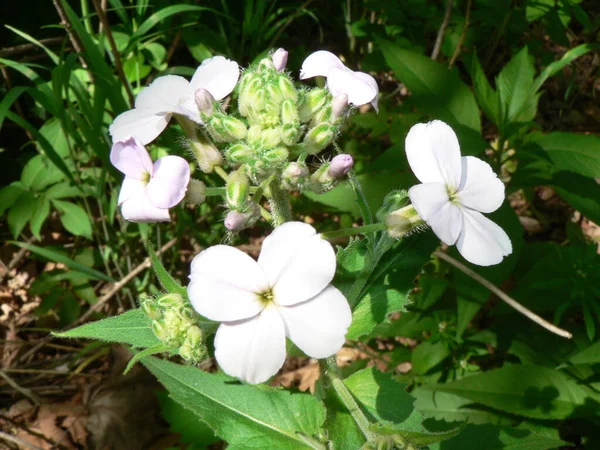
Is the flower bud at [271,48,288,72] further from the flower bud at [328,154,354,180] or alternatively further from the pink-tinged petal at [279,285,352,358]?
the pink-tinged petal at [279,285,352,358]

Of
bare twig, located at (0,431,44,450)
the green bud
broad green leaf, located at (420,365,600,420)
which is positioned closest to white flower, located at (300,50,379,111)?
the green bud

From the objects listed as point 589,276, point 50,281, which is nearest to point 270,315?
point 589,276

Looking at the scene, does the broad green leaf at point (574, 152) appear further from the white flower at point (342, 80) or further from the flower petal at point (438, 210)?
the flower petal at point (438, 210)

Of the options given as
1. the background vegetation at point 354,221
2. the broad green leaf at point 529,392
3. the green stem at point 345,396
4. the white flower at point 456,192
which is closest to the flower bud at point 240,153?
the white flower at point 456,192

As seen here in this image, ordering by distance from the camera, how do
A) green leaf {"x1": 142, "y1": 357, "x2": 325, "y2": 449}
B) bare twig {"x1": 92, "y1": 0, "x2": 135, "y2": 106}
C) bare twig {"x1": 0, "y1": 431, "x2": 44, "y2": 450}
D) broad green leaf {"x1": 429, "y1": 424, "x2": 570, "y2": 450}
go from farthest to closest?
bare twig {"x1": 0, "y1": 431, "x2": 44, "y2": 450} < bare twig {"x1": 92, "y1": 0, "x2": 135, "y2": 106} < broad green leaf {"x1": 429, "y1": 424, "x2": 570, "y2": 450} < green leaf {"x1": 142, "y1": 357, "x2": 325, "y2": 449}

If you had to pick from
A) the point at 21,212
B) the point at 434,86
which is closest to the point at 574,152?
the point at 434,86
